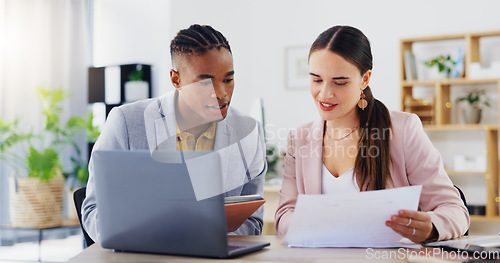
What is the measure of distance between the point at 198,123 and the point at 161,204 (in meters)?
0.66

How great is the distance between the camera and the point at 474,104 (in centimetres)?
427

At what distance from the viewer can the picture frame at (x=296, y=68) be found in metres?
4.97

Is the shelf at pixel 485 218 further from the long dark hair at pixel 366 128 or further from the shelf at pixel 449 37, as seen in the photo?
the long dark hair at pixel 366 128

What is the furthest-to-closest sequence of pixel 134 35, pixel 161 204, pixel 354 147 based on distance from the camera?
pixel 134 35 → pixel 354 147 → pixel 161 204

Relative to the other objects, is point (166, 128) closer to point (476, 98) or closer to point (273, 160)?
point (273, 160)

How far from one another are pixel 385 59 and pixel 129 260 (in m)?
3.89

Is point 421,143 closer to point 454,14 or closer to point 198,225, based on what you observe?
point 198,225

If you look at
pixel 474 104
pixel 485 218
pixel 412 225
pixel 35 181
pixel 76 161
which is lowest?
pixel 485 218

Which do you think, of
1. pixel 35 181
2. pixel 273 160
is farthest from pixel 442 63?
pixel 35 181

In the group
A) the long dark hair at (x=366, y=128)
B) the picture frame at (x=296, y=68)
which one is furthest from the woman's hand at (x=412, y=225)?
the picture frame at (x=296, y=68)

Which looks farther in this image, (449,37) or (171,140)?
(449,37)

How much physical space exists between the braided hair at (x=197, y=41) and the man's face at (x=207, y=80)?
0.01 m

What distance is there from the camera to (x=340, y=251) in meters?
1.25

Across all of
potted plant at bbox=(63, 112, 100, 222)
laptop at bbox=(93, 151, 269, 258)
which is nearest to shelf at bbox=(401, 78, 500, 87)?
potted plant at bbox=(63, 112, 100, 222)
